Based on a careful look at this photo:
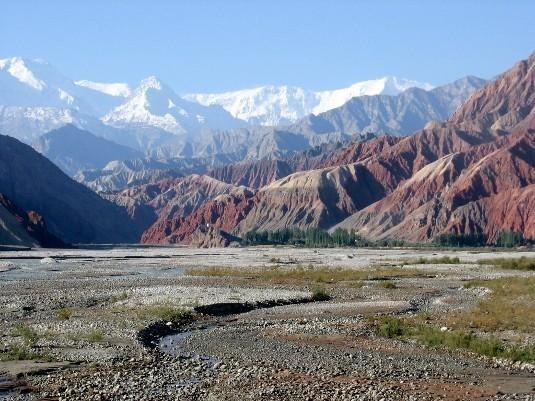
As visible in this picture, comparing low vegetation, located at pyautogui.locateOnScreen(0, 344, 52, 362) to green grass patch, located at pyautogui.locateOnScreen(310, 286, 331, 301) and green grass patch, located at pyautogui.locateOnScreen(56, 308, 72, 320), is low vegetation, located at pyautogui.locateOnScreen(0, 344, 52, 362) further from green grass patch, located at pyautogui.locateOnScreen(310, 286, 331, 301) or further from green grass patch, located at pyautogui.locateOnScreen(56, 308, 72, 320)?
green grass patch, located at pyautogui.locateOnScreen(310, 286, 331, 301)

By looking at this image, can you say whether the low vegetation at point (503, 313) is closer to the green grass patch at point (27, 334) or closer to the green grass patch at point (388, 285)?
the green grass patch at point (388, 285)

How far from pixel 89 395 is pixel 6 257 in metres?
116

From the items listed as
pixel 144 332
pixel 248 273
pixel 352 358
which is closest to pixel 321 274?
pixel 248 273

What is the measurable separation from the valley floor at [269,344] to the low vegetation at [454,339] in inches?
2.8

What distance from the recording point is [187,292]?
59.8m

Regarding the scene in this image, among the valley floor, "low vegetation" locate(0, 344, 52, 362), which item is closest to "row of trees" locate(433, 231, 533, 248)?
the valley floor

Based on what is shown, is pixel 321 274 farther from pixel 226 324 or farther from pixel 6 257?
pixel 6 257

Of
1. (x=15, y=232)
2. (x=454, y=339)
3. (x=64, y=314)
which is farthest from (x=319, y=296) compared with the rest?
(x=15, y=232)

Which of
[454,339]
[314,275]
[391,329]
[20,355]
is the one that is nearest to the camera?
[20,355]

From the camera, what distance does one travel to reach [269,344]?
34.3 metres

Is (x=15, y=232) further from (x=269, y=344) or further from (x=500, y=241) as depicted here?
(x=269, y=344)

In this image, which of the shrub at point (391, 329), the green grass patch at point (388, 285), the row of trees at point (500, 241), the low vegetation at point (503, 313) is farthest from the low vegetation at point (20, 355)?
the row of trees at point (500, 241)

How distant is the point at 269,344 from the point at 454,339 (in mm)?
7343

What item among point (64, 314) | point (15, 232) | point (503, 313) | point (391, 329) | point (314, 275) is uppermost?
point (15, 232)
